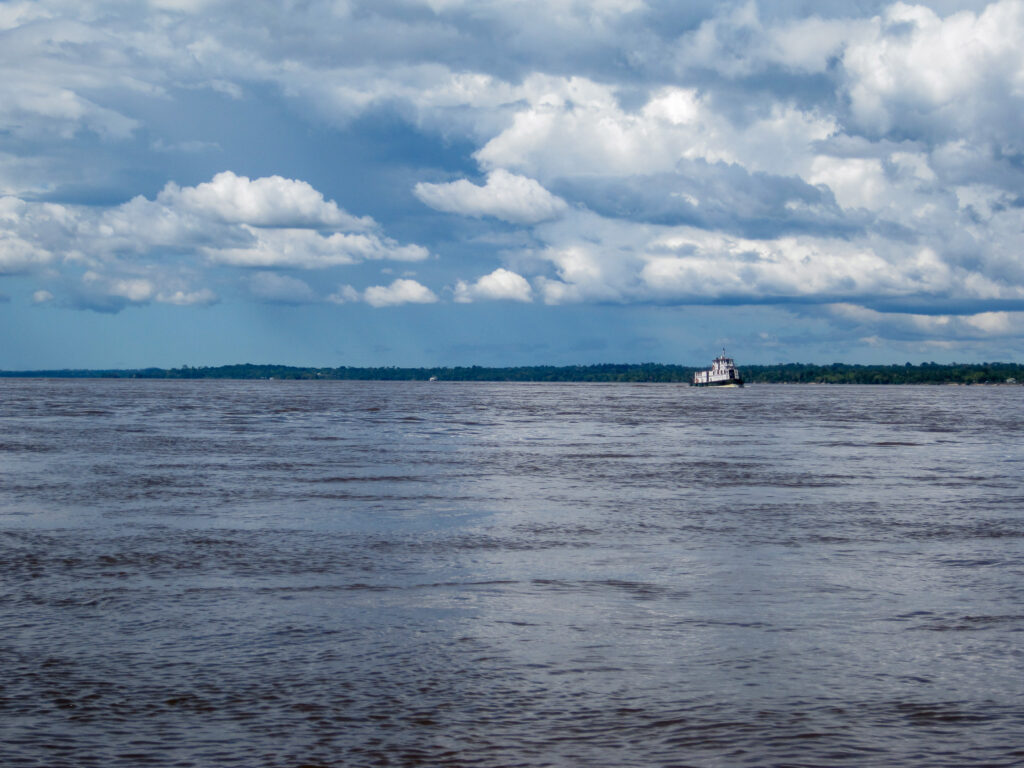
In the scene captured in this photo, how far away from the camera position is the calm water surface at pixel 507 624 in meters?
9.73

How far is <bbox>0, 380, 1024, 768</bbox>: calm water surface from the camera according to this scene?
9727 mm

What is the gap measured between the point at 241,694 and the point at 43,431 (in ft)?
173

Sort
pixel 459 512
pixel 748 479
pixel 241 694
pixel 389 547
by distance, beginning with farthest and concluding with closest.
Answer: pixel 748 479
pixel 459 512
pixel 389 547
pixel 241 694

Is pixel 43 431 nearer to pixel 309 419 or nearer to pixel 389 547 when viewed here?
pixel 309 419

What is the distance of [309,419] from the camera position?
8025cm

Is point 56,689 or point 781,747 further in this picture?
point 56,689

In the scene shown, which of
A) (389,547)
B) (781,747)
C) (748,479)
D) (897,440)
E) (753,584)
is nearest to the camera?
(781,747)

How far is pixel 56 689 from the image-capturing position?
35.6 feet

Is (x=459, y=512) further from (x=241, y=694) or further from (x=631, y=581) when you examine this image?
(x=241, y=694)

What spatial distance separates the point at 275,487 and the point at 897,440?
38366 mm

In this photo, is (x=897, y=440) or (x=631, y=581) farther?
(x=897, y=440)

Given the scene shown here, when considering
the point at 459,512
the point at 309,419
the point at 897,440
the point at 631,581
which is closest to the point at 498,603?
the point at 631,581

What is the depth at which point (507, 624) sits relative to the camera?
13828 mm

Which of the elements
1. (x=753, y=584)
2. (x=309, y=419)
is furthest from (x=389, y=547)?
(x=309, y=419)
